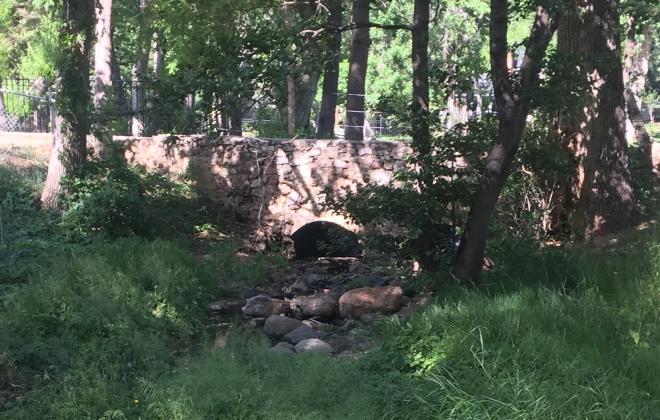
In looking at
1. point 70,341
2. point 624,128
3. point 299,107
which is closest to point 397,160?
point 624,128

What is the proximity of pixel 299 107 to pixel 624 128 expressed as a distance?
9.75 meters

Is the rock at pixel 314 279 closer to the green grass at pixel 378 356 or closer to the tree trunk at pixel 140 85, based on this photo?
the green grass at pixel 378 356

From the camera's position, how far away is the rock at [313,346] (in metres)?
7.13

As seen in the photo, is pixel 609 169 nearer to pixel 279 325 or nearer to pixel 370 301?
pixel 370 301

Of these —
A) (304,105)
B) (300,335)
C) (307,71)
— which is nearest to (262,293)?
(300,335)

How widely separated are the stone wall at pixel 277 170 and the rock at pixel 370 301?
4.17m

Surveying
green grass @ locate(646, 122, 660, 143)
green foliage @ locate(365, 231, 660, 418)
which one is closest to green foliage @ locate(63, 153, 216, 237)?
green foliage @ locate(365, 231, 660, 418)

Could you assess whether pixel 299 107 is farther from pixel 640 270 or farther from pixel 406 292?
pixel 640 270

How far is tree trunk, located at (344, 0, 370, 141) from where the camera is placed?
1505 centimetres

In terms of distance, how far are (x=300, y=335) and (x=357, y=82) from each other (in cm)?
952

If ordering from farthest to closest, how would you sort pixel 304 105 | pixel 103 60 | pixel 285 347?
pixel 304 105 < pixel 103 60 < pixel 285 347

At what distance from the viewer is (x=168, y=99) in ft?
27.6

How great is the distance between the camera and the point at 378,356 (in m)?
5.61

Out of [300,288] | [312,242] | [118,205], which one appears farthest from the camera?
[312,242]
